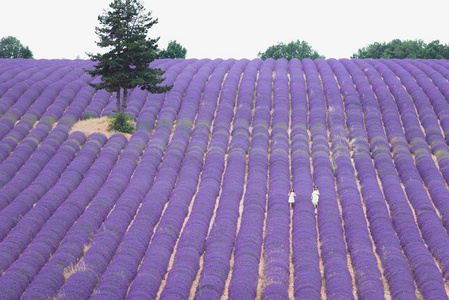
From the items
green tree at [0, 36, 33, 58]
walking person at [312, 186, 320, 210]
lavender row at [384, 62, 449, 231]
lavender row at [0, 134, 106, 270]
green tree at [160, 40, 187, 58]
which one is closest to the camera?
lavender row at [0, 134, 106, 270]

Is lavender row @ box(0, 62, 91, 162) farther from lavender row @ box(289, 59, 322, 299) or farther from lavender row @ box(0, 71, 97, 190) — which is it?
lavender row @ box(289, 59, 322, 299)

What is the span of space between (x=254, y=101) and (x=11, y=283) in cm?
1947

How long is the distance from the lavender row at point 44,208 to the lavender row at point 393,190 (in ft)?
43.7

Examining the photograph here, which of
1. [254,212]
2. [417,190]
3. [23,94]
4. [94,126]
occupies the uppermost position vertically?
[23,94]

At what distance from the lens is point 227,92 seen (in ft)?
98.5

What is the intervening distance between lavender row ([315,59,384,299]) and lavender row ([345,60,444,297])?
1256 mm

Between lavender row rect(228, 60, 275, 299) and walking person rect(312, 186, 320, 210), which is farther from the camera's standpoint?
walking person rect(312, 186, 320, 210)

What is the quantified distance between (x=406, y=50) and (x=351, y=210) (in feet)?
152

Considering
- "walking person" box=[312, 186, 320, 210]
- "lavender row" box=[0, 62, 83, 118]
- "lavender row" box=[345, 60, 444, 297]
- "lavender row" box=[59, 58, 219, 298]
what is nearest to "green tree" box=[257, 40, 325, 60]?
"lavender row" box=[345, 60, 444, 297]

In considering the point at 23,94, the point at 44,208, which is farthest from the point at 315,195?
the point at 23,94

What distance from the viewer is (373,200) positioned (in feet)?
62.2

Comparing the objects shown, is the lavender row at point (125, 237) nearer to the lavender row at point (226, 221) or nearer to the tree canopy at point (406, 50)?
the lavender row at point (226, 221)

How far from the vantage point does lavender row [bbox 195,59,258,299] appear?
553 inches

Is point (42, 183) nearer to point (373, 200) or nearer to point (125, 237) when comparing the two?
point (125, 237)
